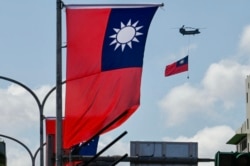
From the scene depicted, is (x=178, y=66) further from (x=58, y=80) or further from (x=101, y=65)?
(x=101, y=65)

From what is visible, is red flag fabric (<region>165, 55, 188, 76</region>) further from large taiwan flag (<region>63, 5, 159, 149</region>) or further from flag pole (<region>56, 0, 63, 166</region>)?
large taiwan flag (<region>63, 5, 159, 149</region>)

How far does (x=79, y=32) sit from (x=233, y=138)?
340 ft

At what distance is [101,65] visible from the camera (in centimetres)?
1908

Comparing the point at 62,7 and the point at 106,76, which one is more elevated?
the point at 62,7

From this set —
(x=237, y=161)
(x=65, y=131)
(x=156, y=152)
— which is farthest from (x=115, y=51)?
(x=156, y=152)

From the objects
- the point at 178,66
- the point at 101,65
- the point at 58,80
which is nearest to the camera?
the point at 101,65

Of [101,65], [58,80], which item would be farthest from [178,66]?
[101,65]

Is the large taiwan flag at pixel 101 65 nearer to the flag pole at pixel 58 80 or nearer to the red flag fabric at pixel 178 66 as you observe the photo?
the flag pole at pixel 58 80

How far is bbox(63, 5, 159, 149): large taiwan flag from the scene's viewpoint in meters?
18.6

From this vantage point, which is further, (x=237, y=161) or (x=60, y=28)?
(x=60, y=28)

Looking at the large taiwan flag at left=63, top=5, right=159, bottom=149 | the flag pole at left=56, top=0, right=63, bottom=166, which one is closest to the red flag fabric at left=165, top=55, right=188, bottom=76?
the flag pole at left=56, top=0, right=63, bottom=166

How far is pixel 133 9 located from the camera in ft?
63.8

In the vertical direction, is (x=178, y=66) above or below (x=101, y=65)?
above

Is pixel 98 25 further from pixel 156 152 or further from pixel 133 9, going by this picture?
pixel 156 152
